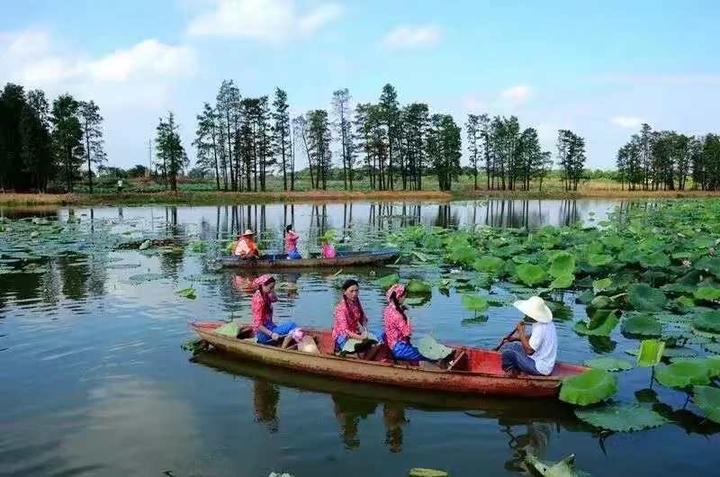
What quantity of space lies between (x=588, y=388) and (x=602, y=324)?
13.7 ft

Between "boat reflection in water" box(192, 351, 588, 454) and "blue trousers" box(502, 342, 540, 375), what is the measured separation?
0.46 metres

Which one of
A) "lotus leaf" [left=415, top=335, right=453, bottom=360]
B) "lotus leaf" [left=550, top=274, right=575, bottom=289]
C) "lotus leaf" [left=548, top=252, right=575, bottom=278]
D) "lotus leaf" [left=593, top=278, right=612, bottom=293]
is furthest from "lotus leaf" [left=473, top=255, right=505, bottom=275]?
"lotus leaf" [left=415, top=335, right=453, bottom=360]

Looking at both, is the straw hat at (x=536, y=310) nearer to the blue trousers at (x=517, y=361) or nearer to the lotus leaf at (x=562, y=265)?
the blue trousers at (x=517, y=361)

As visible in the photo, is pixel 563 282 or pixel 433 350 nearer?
pixel 433 350

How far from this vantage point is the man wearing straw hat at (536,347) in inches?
343

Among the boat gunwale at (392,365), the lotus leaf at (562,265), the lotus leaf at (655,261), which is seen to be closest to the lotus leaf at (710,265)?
the lotus leaf at (655,261)

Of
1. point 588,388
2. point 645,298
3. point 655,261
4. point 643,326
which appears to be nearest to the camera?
point 588,388

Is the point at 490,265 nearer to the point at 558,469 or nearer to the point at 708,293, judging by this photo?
the point at 708,293

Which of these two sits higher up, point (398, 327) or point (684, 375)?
point (398, 327)

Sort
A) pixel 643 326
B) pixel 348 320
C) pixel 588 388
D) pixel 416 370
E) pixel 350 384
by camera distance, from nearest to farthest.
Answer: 1. pixel 588 388
2. pixel 416 370
3. pixel 350 384
4. pixel 348 320
5. pixel 643 326

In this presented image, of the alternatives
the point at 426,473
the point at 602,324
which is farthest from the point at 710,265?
the point at 426,473

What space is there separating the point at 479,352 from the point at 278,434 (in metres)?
3.53

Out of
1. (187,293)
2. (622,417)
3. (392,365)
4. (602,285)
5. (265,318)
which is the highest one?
(265,318)

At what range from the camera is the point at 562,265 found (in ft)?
52.4
